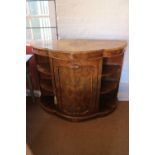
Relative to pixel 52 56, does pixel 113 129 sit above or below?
below

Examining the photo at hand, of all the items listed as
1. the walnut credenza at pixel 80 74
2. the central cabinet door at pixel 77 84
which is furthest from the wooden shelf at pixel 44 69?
the central cabinet door at pixel 77 84

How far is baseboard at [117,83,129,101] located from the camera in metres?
2.48

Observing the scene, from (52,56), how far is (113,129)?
1023 mm

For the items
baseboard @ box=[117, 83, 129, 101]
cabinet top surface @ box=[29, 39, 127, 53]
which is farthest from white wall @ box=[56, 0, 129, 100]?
cabinet top surface @ box=[29, 39, 127, 53]

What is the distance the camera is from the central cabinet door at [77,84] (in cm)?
192

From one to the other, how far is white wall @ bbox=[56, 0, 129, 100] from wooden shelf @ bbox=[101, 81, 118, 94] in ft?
0.86

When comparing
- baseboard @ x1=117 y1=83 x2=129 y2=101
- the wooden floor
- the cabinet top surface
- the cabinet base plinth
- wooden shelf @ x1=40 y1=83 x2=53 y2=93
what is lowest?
the wooden floor

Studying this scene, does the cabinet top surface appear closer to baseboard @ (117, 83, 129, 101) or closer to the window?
the window

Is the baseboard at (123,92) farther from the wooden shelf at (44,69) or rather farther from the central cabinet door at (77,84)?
the wooden shelf at (44,69)

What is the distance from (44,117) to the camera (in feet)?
7.51

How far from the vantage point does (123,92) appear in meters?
2.52

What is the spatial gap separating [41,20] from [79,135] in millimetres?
1555
